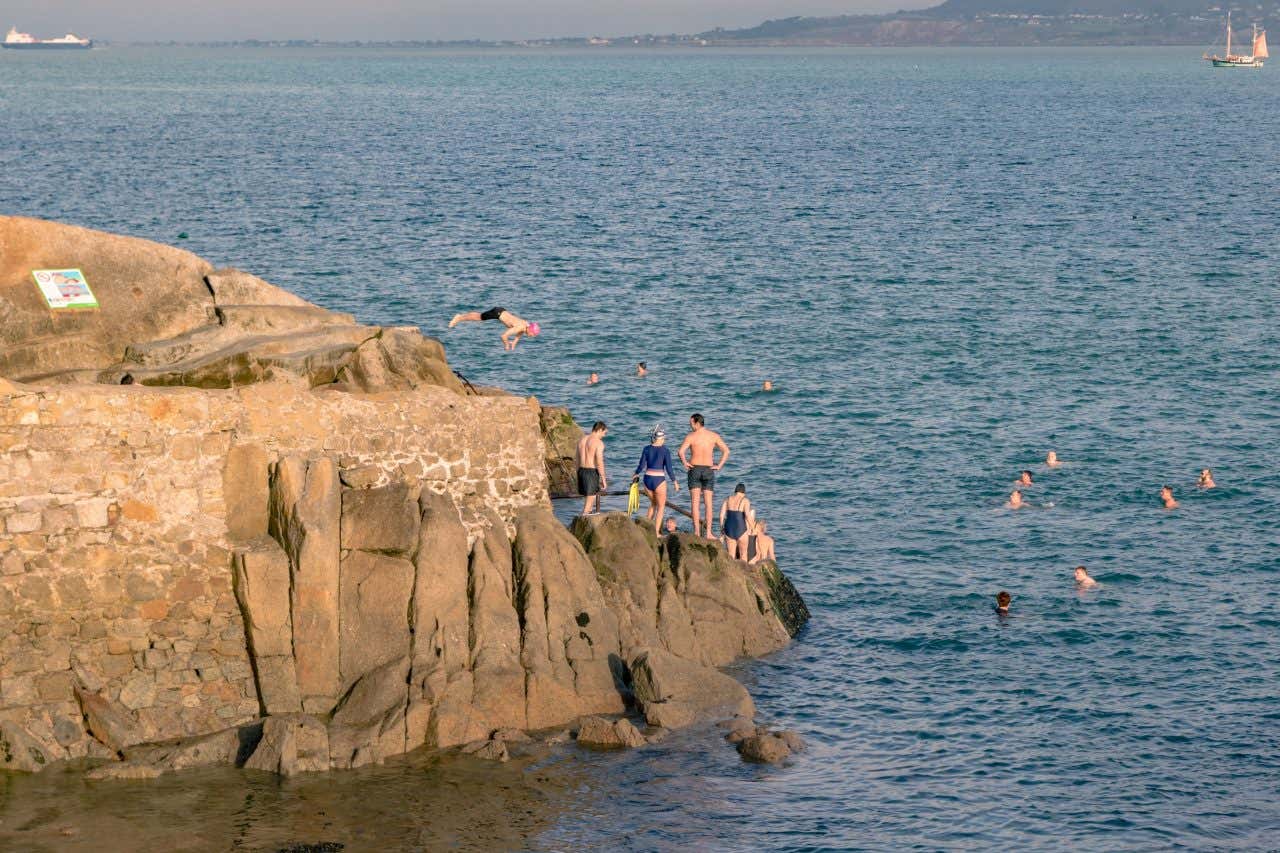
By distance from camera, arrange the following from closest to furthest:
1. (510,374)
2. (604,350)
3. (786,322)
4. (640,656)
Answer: (640,656), (510,374), (604,350), (786,322)

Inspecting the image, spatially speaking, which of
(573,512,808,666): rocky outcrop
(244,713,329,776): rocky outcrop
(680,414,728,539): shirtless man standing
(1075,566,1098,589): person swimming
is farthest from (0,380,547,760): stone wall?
(1075,566,1098,589): person swimming

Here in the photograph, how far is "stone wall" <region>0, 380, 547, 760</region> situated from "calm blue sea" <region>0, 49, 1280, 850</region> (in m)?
1.92

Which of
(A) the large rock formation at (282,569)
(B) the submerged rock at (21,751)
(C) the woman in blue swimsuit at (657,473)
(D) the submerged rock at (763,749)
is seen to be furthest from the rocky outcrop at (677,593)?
(B) the submerged rock at (21,751)

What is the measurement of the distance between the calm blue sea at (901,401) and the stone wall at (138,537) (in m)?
1.92

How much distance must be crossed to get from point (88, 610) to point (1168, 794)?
584 inches

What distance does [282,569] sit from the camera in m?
22.4

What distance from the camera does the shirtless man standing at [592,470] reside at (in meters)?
27.7

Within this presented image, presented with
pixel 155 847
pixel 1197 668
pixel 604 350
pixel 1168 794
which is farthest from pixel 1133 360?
pixel 155 847

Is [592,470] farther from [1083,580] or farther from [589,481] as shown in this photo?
[1083,580]

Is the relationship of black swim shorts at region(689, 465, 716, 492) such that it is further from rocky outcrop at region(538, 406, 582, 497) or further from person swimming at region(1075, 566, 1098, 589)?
person swimming at region(1075, 566, 1098, 589)

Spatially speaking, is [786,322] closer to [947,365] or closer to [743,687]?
[947,365]

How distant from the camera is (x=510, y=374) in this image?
45.6m

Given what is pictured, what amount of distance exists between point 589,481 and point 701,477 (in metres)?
2.03

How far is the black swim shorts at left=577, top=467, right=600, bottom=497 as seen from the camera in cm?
2767
